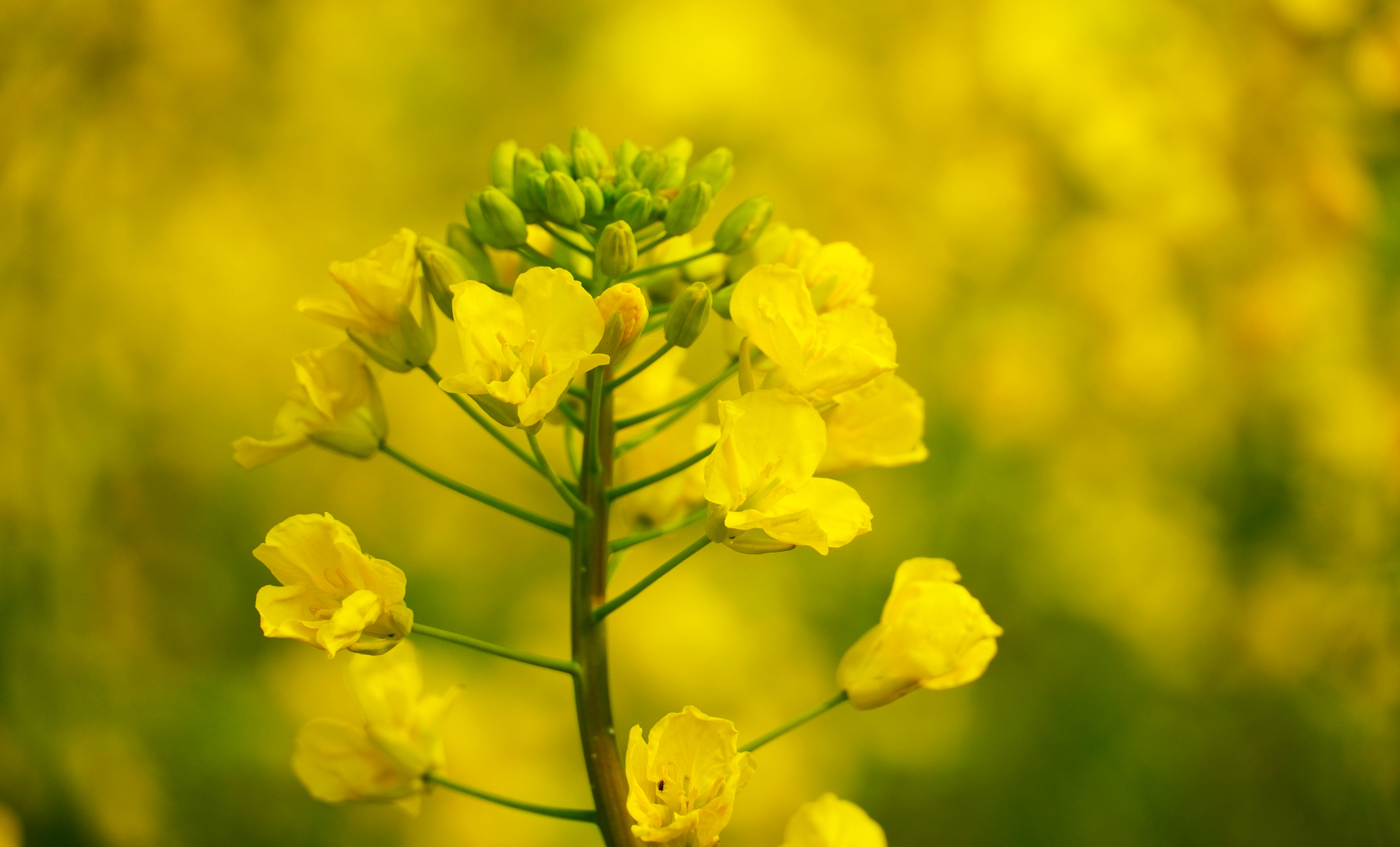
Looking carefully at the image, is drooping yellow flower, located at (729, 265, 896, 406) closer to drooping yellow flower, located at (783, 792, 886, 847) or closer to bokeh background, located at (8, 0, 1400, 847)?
drooping yellow flower, located at (783, 792, 886, 847)

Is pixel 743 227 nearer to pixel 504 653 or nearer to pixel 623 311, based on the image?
pixel 623 311

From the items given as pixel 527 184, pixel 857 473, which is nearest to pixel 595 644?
pixel 527 184

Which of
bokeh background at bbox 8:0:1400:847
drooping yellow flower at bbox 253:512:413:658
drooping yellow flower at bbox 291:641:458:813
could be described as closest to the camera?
drooping yellow flower at bbox 253:512:413:658

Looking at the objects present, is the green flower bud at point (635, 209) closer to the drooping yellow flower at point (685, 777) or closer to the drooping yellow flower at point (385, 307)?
the drooping yellow flower at point (385, 307)

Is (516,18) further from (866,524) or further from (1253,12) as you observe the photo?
(866,524)

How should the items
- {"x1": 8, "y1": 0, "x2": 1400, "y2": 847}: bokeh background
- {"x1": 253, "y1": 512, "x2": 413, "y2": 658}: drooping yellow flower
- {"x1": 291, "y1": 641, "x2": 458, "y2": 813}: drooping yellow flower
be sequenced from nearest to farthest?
{"x1": 253, "y1": 512, "x2": 413, "y2": 658}: drooping yellow flower → {"x1": 291, "y1": 641, "x2": 458, "y2": 813}: drooping yellow flower → {"x1": 8, "y1": 0, "x2": 1400, "y2": 847}: bokeh background

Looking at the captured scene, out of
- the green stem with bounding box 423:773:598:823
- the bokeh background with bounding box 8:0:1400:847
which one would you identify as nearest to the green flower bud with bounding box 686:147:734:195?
the green stem with bounding box 423:773:598:823

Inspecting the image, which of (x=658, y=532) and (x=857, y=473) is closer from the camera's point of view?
(x=658, y=532)
